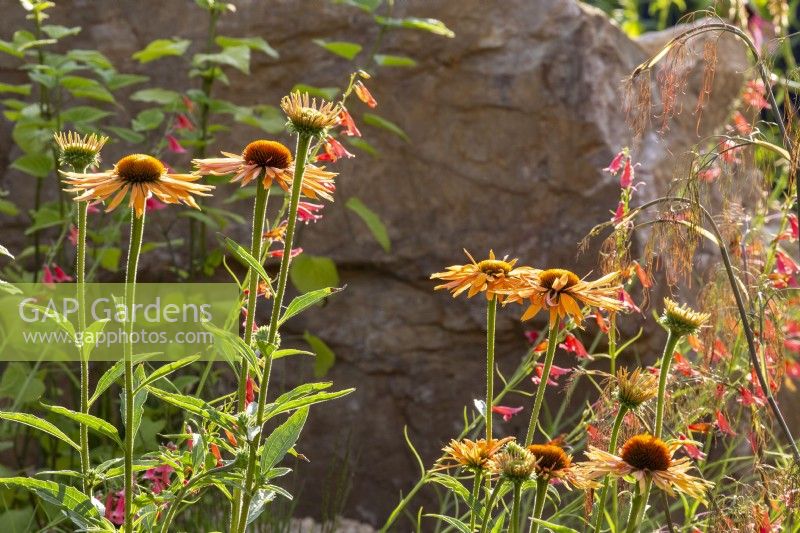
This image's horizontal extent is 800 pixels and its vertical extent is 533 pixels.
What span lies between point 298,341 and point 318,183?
160cm

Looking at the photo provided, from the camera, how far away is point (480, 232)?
276 cm

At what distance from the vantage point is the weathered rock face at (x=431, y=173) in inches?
108

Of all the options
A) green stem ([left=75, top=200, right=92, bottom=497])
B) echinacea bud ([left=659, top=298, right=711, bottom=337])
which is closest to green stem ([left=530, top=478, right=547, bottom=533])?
echinacea bud ([left=659, top=298, right=711, bottom=337])

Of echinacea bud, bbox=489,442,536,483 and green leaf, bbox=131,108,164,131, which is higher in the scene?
green leaf, bbox=131,108,164,131

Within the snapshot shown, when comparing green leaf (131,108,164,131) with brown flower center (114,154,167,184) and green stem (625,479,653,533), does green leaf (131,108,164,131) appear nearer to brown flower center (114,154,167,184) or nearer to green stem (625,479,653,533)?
brown flower center (114,154,167,184)

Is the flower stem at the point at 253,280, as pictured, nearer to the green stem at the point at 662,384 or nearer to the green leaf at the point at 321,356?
the green stem at the point at 662,384

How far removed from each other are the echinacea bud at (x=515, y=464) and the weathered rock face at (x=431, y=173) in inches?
63.7

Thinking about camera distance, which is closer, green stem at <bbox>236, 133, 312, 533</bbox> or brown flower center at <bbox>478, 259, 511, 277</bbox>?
green stem at <bbox>236, 133, 312, 533</bbox>

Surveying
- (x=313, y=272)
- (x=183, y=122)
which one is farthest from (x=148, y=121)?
(x=313, y=272)

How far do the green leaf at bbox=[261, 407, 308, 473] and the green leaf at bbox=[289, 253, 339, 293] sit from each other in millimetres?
1361

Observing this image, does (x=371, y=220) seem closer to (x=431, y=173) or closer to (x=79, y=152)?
(x=431, y=173)

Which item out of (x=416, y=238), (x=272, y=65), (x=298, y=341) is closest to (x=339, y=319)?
(x=298, y=341)

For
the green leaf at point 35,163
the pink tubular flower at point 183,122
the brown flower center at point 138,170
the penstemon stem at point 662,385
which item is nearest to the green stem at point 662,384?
the penstemon stem at point 662,385

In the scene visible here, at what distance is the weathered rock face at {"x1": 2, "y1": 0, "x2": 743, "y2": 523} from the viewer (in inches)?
108
